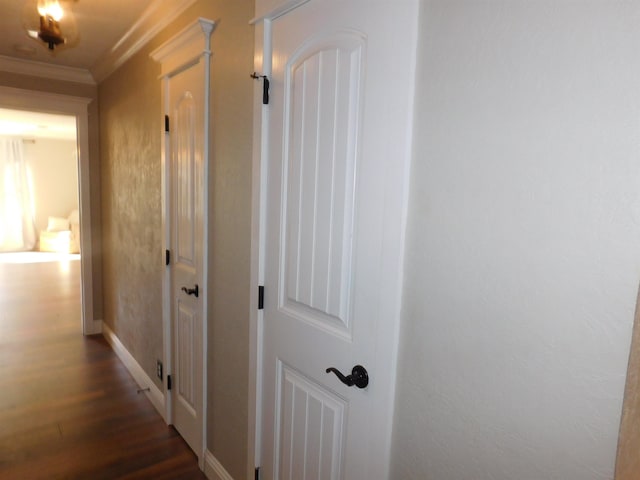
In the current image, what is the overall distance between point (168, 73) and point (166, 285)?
1.28 metres

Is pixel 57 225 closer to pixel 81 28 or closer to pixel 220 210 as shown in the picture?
pixel 81 28

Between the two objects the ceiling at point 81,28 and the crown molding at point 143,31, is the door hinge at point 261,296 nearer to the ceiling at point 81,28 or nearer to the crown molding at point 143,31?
the ceiling at point 81,28

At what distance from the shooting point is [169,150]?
2.45m

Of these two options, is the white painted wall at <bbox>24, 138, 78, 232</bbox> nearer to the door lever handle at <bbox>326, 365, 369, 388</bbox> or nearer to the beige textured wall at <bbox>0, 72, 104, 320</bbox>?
the beige textured wall at <bbox>0, 72, 104, 320</bbox>

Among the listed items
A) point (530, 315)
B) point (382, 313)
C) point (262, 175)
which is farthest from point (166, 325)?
point (530, 315)

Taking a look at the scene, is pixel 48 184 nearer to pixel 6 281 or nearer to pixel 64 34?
pixel 6 281

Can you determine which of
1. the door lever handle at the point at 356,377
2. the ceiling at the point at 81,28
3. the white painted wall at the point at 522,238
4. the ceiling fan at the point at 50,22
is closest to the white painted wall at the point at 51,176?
the ceiling at the point at 81,28

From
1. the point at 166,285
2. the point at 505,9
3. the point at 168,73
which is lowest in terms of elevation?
the point at 166,285

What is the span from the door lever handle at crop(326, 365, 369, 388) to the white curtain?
33.7 ft

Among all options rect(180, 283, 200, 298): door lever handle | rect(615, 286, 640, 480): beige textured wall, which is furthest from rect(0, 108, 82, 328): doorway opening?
rect(615, 286, 640, 480): beige textured wall

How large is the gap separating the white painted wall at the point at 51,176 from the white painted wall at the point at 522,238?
401 inches

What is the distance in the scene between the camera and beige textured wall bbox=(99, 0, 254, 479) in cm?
178

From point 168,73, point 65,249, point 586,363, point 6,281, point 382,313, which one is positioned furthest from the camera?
point 65,249

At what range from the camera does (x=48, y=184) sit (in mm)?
9328
